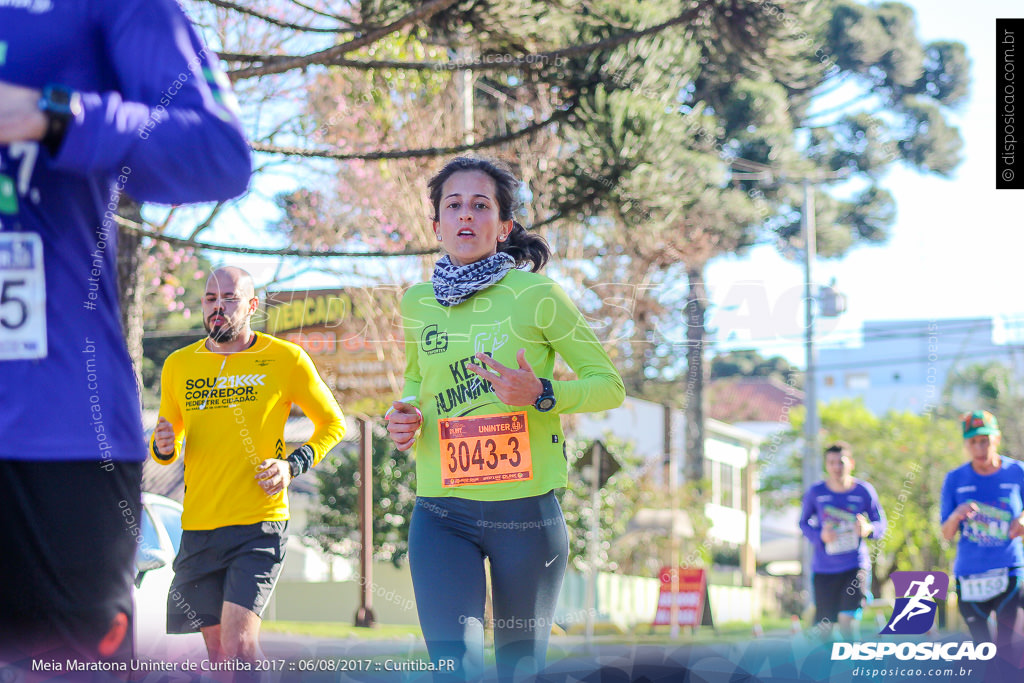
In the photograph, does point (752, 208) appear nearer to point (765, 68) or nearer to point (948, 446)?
point (948, 446)

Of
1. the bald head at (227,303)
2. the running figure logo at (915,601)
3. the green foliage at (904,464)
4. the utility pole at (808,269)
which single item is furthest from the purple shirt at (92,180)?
the green foliage at (904,464)

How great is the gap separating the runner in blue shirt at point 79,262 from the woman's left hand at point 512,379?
1.38 metres

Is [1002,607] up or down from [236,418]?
down

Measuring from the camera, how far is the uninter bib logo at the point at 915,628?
294cm

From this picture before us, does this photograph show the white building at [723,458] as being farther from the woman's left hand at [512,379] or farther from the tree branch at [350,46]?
the woman's left hand at [512,379]

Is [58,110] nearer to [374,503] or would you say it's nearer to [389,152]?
[389,152]

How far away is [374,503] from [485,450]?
32.7 feet

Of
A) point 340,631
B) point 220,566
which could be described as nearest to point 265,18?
point 220,566

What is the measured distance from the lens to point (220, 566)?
158 inches

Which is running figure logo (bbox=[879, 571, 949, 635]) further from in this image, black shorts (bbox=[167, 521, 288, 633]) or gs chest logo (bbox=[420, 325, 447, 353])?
black shorts (bbox=[167, 521, 288, 633])

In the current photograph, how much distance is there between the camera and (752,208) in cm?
1891

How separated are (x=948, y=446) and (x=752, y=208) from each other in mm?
6863

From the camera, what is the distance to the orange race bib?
9.91ft

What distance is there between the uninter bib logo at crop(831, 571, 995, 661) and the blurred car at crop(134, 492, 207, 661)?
291 centimetres
